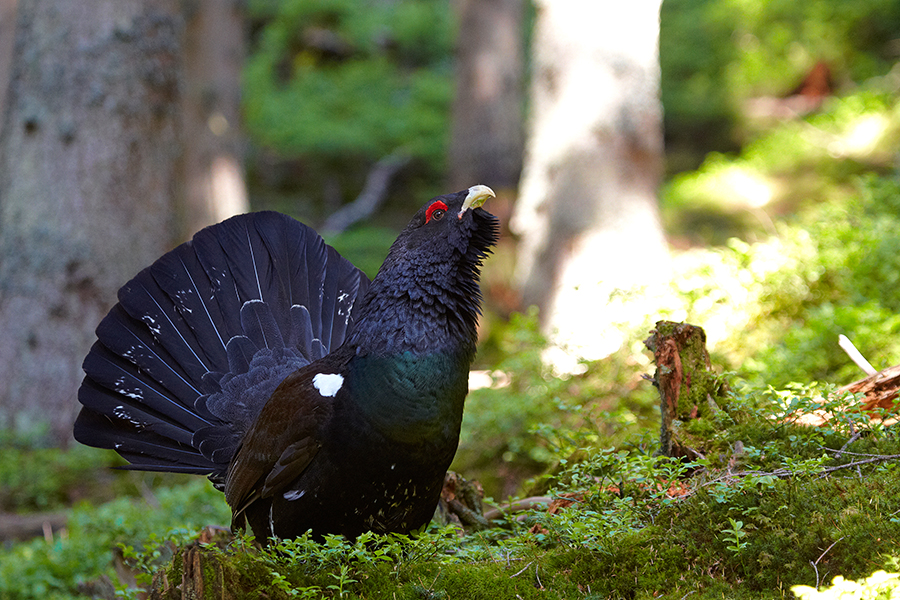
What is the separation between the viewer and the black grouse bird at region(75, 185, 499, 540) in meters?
3.03

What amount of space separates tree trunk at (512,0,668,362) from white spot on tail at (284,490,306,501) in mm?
4208

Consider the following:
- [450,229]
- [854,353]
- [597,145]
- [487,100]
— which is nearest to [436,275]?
[450,229]

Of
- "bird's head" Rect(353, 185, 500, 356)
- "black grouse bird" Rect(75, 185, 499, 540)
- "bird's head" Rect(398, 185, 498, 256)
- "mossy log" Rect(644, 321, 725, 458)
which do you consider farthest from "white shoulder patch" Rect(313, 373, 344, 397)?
"mossy log" Rect(644, 321, 725, 458)

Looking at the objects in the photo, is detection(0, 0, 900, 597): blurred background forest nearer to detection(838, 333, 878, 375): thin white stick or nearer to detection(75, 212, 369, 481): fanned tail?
detection(838, 333, 878, 375): thin white stick

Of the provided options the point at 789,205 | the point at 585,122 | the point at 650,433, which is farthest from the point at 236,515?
the point at 789,205

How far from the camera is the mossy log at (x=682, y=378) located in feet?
11.4

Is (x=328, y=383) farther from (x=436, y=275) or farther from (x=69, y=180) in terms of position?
(x=69, y=180)

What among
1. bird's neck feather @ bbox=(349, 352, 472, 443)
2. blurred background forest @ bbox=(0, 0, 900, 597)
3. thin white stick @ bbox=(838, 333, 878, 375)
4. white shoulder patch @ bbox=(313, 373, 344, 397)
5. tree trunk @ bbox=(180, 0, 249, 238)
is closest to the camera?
bird's neck feather @ bbox=(349, 352, 472, 443)

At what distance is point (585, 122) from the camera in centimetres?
763

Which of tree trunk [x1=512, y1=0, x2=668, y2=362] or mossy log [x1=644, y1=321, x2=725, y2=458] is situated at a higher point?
tree trunk [x1=512, y1=0, x2=668, y2=362]

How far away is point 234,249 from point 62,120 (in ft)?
14.8

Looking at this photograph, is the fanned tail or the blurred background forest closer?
the fanned tail

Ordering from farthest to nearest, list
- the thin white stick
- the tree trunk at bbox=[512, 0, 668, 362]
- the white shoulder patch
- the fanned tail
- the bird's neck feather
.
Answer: the tree trunk at bbox=[512, 0, 668, 362], the fanned tail, the thin white stick, the white shoulder patch, the bird's neck feather

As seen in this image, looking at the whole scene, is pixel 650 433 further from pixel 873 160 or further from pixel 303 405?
pixel 873 160
